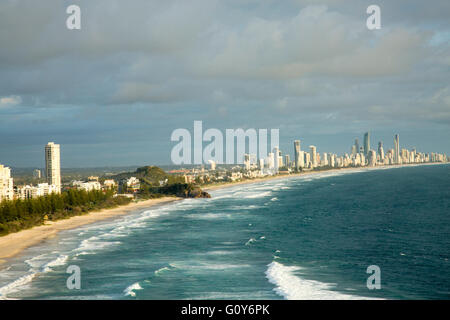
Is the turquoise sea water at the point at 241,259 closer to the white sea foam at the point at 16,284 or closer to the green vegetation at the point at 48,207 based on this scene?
the white sea foam at the point at 16,284

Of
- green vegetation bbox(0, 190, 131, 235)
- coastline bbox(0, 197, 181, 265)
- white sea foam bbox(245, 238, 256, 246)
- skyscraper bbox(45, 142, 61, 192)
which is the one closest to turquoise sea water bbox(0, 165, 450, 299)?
white sea foam bbox(245, 238, 256, 246)

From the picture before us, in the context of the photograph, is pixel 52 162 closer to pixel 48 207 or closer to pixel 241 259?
pixel 48 207

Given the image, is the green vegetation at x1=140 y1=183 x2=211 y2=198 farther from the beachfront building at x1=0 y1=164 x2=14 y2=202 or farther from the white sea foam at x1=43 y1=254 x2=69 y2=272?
the white sea foam at x1=43 y1=254 x2=69 y2=272

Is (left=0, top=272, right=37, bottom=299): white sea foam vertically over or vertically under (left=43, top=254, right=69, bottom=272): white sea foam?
over
